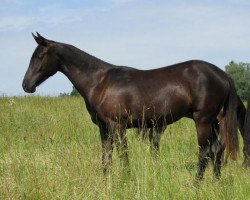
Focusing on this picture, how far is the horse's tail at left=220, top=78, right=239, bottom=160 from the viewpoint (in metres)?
5.79

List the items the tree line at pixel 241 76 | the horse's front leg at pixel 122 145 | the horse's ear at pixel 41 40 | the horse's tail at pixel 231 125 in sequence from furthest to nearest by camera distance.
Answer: the tree line at pixel 241 76 → the horse's ear at pixel 41 40 → the horse's tail at pixel 231 125 → the horse's front leg at pixel 122 145

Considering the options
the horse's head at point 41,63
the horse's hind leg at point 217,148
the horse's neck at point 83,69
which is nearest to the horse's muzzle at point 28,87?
the horse's head at point 41,63

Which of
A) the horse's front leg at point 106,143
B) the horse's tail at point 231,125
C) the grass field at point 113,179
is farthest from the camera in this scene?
the horse's tail at point 231,125

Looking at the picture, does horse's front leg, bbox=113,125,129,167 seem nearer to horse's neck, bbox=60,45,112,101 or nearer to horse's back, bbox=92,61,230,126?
horse's back, bbox=92,61,230,126

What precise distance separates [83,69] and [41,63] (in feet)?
1.96

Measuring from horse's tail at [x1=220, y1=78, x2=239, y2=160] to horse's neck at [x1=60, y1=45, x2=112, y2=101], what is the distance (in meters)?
1.72

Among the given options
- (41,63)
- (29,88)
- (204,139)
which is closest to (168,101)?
(204,139)

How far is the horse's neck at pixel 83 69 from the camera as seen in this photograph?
247 inches

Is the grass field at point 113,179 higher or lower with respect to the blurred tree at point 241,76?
higher

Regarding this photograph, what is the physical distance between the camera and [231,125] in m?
5.88

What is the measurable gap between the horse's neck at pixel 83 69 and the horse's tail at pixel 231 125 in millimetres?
1723

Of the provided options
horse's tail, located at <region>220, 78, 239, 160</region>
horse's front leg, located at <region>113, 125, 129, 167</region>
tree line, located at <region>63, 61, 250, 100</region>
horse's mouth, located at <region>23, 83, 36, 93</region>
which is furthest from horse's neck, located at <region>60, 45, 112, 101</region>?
tree line, located at <region>63, 61, 250, 100</region>

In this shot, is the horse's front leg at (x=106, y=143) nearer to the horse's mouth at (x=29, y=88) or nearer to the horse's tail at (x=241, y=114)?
the horse's mouth at (x=29, y=88)

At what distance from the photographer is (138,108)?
5914 mm
